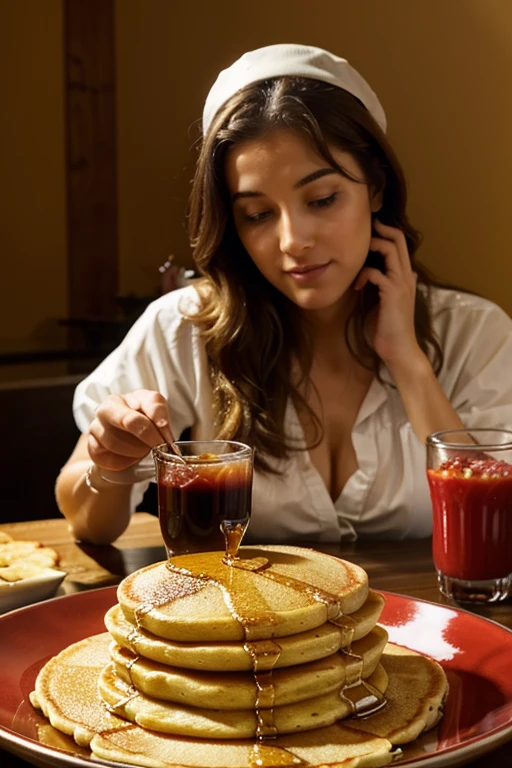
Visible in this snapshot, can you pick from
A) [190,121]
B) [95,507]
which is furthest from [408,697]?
[190,121]

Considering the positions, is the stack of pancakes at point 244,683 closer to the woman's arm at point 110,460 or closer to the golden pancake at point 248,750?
the golden pancake at point 248,750

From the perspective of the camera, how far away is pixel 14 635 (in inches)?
47.6

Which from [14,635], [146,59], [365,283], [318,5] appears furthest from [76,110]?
[14,635]

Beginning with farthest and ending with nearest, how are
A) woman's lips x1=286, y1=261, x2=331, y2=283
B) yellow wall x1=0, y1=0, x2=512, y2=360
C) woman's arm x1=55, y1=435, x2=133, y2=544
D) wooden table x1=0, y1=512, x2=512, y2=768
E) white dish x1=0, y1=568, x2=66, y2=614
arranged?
yellow wall x1=0, y1=0, x2=512, y2=360 → woman's lips x1=286, y1=261, x2=331, y2=283 → woman's arm x1=55, y1=435, x2=133, y2=544 → wooden table x1=0, y1=512, x2=512, y2=768 → white dish x1=0, y1=568, x2=66, y2=614

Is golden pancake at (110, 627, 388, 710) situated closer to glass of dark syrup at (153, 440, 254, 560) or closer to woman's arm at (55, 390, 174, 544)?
glass of dark syrup at (153, 440, 254, 560)

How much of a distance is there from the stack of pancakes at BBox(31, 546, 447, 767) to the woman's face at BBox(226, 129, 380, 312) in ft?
3.08

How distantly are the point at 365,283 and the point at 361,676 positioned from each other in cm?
125

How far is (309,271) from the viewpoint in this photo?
1908mm

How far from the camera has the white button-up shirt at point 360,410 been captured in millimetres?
2076

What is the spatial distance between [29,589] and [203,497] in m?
0.30

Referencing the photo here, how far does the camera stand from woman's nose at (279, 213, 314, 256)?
1.84 meters

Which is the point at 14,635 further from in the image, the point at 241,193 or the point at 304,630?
the point at 241,193

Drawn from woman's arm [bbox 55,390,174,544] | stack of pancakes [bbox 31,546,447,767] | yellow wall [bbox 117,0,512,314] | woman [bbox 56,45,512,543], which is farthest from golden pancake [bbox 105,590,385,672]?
yellow wall [bbox 117,0,512,314]

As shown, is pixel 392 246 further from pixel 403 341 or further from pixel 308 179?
pixel 308 179
